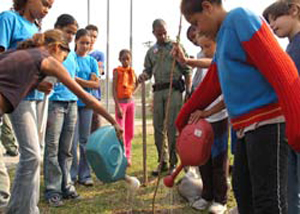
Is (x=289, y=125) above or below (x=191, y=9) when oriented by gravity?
below

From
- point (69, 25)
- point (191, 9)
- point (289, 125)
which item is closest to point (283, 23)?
point (191, 9)

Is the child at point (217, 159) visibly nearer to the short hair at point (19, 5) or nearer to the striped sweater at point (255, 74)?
the striped sweater at point (255, 74)

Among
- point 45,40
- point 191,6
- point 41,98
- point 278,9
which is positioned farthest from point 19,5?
point 278,9

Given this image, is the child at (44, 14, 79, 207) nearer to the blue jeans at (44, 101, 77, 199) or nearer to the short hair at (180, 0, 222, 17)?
the blue jeans at (44, 101, 77, 199)

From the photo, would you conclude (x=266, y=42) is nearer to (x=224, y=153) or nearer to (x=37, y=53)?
(x=37, y=53)

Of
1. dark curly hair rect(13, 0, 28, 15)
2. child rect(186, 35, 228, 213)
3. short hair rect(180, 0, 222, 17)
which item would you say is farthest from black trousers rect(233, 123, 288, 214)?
dark curly hair rect(13, 0, 28, 15)

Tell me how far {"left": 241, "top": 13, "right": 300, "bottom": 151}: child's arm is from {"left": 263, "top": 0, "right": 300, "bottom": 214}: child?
76 cm

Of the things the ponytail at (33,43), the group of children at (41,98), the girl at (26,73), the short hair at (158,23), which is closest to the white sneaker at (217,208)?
the group of children at (41,98)

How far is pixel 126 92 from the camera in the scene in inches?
175

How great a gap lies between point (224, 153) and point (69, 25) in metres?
1.76

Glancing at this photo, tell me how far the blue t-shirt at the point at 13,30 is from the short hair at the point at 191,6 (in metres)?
1.20

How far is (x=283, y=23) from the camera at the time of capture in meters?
2.11

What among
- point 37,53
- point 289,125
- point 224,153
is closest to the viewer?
point 289,125

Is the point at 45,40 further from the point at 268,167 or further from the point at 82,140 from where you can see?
the point at 82,140
